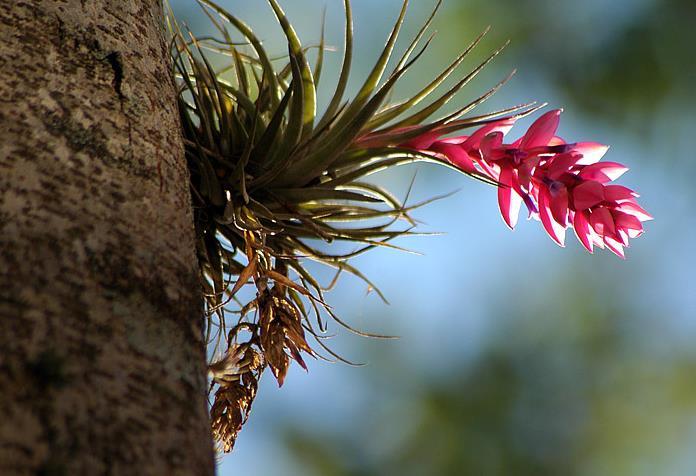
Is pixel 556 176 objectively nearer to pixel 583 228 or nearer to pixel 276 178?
pixel 583 228

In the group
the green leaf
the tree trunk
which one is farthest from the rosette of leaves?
the tree trunk

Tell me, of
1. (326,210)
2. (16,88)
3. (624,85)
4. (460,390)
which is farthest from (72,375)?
(624,85)

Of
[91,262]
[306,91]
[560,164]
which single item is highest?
[306,91]

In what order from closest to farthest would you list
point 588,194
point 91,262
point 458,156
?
point 91,262 < point 588,194 < point 458,156

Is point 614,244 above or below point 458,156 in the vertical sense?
below

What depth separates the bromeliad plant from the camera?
117 cm

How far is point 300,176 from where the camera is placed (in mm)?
1221

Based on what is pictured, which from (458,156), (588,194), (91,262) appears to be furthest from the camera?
(458,156)

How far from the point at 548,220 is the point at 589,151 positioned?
117 mm

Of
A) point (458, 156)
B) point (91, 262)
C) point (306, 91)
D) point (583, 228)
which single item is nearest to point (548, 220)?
point (583, 228)

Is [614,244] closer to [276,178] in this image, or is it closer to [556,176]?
[556,176]

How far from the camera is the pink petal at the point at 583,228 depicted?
1189 millimetres

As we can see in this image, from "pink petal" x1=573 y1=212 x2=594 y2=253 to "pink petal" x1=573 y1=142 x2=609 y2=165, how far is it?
0.08m

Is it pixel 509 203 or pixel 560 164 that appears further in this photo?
pixel 509 203
